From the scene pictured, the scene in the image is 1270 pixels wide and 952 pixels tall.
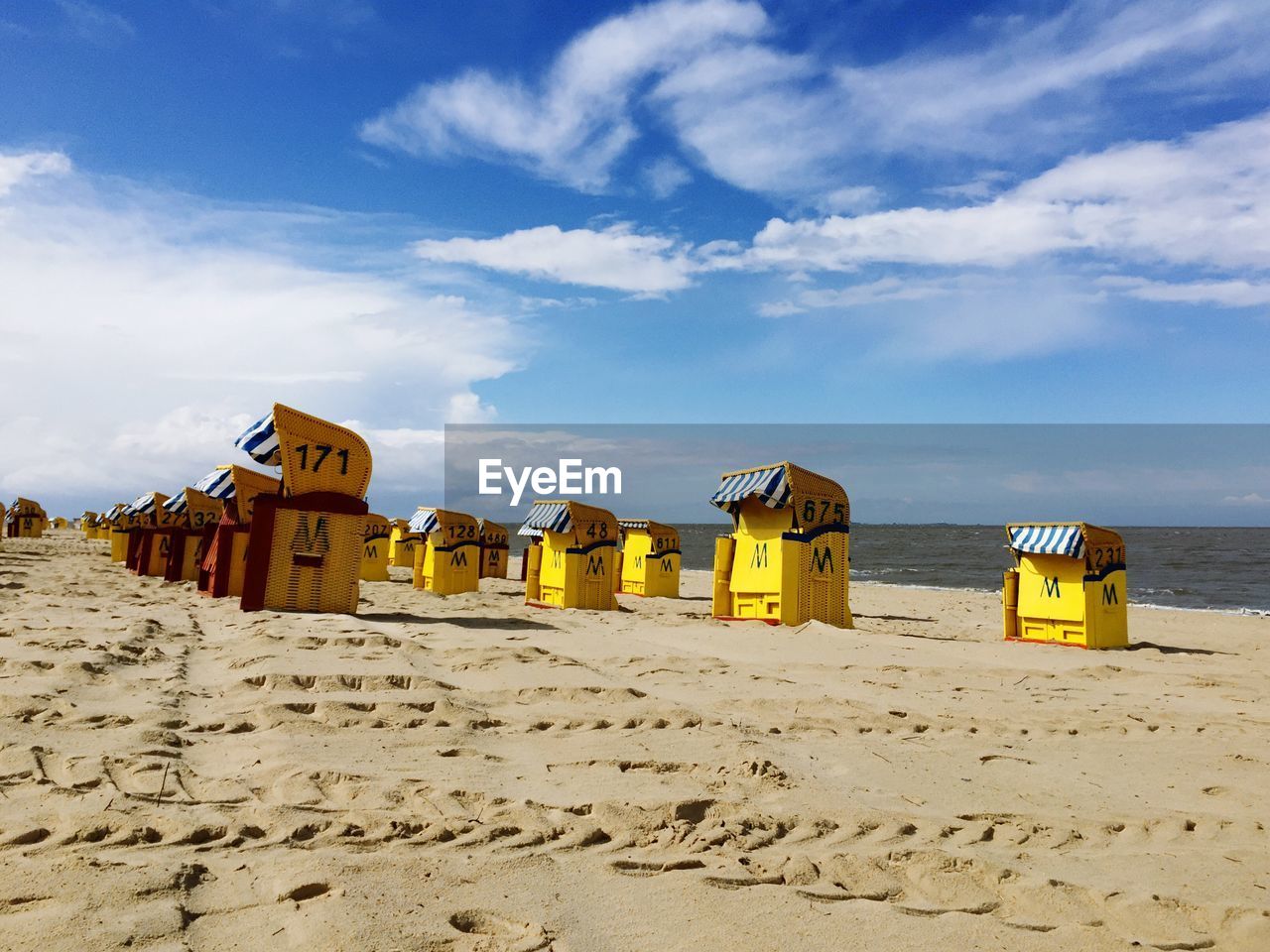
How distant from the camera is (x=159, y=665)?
700 centimetres

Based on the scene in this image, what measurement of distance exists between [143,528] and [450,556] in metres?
8.08

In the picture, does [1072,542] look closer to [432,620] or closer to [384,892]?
[432,620]

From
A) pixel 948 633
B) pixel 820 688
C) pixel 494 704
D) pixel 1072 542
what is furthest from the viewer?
pixel 948 633

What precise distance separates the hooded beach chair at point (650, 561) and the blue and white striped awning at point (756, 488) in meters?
7.54

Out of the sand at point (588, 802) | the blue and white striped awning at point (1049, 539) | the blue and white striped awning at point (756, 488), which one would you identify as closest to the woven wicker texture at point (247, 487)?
the sand at point (588, 802)

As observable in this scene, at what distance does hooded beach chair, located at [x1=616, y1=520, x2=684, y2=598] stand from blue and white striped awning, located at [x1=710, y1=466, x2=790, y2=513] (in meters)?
7.54

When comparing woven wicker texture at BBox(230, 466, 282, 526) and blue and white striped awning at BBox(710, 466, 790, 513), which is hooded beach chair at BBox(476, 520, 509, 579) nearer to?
woven wicker texture at BBox(230, 466, 282, 526)

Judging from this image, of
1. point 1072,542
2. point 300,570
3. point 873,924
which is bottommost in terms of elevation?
point 873,924

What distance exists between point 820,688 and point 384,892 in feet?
18.1

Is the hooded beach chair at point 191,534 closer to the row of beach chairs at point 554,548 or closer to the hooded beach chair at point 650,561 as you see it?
the row of beach chairs at point 554,548

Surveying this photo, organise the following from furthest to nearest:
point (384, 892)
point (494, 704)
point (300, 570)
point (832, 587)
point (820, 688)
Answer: point (832, 587) → point (300, 570) → point (820, 688) → point (494, 704) → point (384, 892)

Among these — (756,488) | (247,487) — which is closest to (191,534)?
(247,487)

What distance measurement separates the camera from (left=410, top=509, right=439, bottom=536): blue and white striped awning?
2069 cm

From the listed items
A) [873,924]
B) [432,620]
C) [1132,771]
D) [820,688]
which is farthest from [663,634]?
[873,924]
